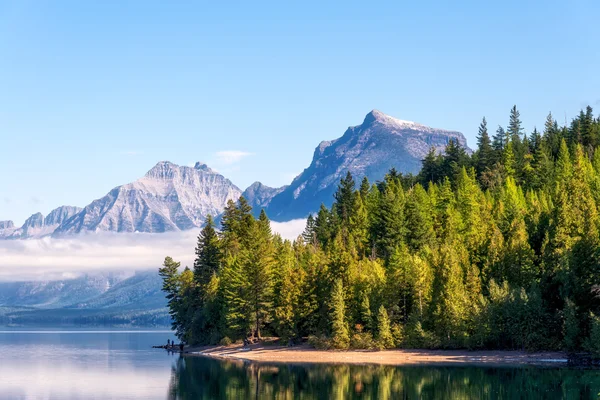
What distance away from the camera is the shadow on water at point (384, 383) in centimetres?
8225

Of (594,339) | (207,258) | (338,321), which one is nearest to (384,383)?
(594,339)

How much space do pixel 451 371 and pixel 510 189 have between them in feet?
279

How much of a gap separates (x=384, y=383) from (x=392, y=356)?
3746cm

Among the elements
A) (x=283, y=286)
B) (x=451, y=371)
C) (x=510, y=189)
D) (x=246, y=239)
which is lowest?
(x=451, y=371)

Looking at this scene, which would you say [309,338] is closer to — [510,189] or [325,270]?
[325,270]

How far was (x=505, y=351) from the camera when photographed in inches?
4865

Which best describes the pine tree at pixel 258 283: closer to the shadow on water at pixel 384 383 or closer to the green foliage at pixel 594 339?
the shadow on water at pixel 384 383

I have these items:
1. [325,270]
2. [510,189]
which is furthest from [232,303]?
[510,189]

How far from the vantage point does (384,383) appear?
93250 millimetres

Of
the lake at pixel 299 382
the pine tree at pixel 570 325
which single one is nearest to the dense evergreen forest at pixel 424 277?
the pine tree at pixel 570 325

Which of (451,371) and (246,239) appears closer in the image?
(451,371)

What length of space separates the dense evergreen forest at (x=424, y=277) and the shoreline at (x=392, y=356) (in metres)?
2.03

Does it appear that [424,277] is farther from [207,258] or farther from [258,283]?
[207,258]

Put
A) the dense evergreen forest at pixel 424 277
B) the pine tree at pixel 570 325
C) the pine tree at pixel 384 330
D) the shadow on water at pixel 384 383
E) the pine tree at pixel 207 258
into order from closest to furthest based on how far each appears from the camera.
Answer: the shadow on water at pixel 384 383, the pine tree at pixel 570 325, the dense evergreen forest at pixel 424 277, the pine tree at pixel 384 330, the pine tree at pixel 207 258
